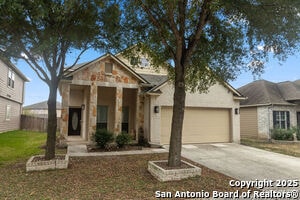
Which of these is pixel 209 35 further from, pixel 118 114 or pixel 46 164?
pixel 46 164

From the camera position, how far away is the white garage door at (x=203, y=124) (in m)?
14.7

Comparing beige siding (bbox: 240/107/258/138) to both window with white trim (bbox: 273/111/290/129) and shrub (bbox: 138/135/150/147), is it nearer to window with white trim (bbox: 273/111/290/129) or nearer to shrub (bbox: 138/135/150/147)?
window with white trim (bbox: 273/111/290/129)

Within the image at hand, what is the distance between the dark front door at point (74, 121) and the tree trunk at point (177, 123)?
11.5 meters

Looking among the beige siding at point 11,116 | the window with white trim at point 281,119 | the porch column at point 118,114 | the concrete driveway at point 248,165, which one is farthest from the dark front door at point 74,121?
A: the window with white trim at point 281,119

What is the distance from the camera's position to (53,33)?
757cm

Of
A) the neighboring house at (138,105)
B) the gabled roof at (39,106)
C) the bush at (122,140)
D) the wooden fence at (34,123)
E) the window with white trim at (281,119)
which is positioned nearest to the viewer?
the bush at (122,140)

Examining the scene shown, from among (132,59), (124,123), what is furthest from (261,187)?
(124,123)

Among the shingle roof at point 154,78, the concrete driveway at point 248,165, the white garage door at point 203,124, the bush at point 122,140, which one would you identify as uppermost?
the shingle roof at point 154,78

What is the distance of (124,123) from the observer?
668 inches

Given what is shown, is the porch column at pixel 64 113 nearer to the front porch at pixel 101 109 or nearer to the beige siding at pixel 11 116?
the front porch at pixel 101 109

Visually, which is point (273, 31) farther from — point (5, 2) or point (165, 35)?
point (5, 2)

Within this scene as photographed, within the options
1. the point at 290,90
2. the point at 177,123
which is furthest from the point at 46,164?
the point at 290,90

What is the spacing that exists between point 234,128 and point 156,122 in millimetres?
5896

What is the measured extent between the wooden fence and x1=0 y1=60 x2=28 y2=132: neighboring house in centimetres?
58
